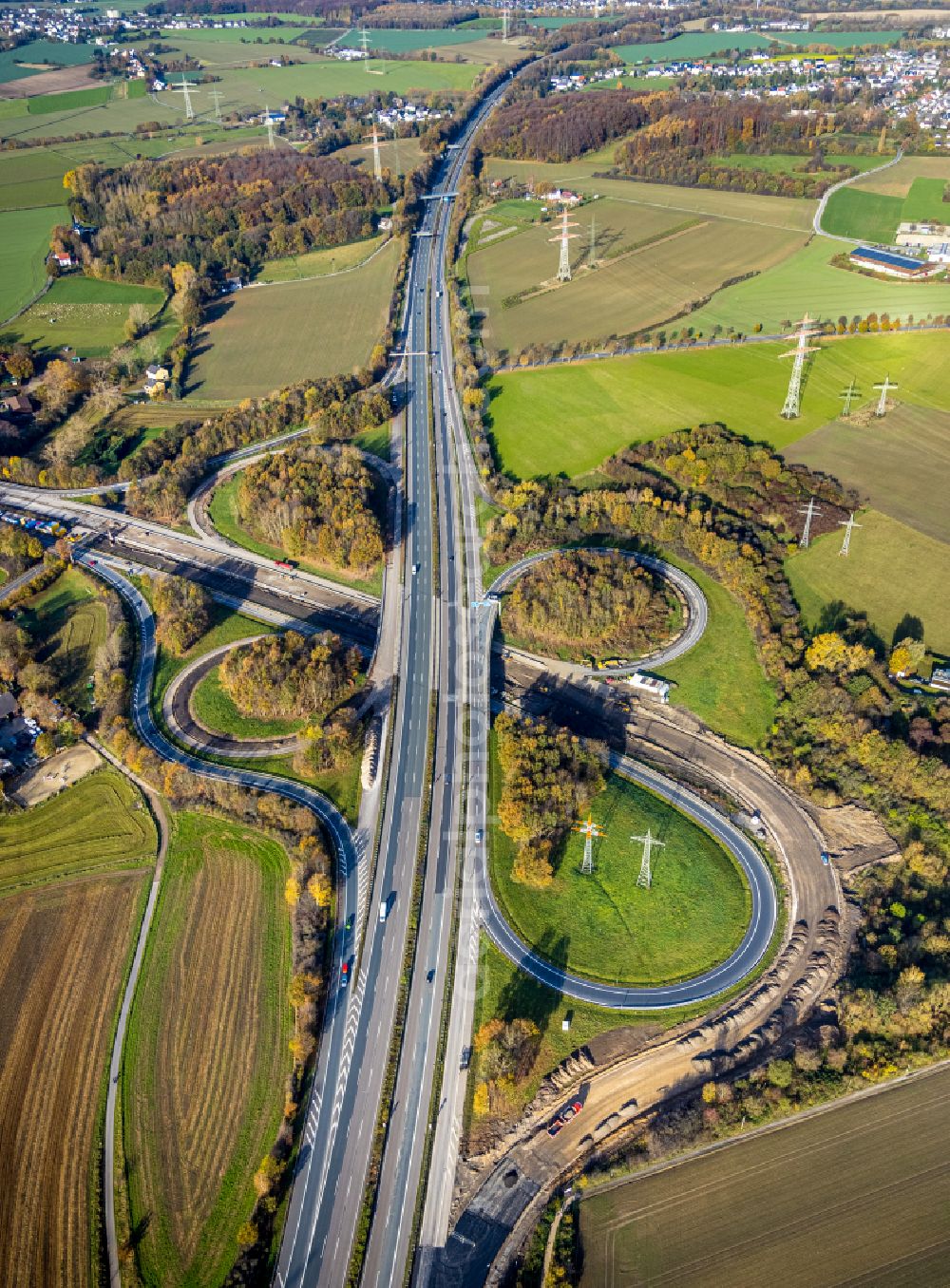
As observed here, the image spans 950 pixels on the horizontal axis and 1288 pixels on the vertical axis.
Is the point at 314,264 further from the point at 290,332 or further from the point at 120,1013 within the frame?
the point at 120,1013

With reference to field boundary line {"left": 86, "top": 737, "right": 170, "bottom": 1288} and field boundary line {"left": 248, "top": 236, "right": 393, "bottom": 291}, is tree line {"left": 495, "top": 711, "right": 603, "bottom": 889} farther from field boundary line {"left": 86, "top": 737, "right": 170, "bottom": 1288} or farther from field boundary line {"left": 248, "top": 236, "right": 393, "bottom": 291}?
field boundary line {"left": 248, "top": 236, "right": 393, "bottom": 291}

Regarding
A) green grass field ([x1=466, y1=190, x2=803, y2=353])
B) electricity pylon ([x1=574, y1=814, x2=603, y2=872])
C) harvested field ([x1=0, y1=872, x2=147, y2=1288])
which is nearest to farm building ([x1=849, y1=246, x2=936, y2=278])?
green grass field ([x1=466, y1=190, x2=803, y2=353])

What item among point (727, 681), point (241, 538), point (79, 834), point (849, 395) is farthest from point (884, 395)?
point (79, 834)

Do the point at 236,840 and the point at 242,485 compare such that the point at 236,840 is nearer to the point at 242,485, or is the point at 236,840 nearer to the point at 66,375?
the point at 242,485

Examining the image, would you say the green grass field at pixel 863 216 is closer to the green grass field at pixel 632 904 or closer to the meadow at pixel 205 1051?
the green grass field at pixel 632 904

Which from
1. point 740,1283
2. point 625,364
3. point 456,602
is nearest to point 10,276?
point 625,364
